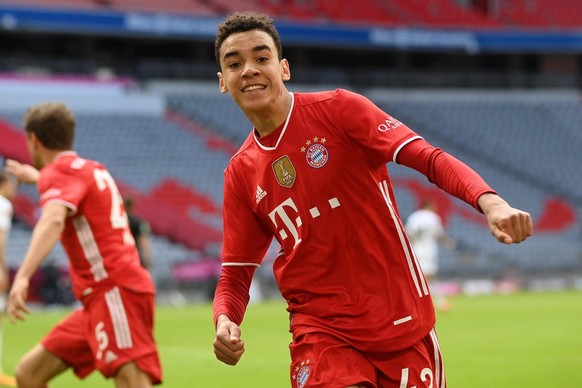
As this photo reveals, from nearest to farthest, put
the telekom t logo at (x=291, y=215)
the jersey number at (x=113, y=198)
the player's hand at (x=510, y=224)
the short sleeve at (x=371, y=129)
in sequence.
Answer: the player's hand at (x=510, y=224)
the short sleeve at (x=371, y=129)
the telekom t logo at (x=291, y=215)
the jersey number at (x=113, y=198)

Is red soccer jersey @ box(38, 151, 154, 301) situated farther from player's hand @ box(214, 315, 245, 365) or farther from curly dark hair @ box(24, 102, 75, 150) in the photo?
player's hand @ box(214, 315, 245, 365)

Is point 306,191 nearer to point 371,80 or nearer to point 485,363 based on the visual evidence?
Result: point 485,363

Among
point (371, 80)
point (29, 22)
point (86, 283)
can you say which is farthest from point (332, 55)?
point (86, 283)

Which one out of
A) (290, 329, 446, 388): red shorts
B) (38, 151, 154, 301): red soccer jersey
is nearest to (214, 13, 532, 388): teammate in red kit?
(290, 329, 446, 388): red shorts

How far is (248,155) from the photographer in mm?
4941

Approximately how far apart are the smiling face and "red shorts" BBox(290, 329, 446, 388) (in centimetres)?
105

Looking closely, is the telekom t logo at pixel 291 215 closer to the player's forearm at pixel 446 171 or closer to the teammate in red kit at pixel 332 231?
the teammate in red kit at pixel 332 231

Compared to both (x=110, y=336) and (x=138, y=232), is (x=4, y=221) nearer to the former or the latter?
(x=138, y=232)

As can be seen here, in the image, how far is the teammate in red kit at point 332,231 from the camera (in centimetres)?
462

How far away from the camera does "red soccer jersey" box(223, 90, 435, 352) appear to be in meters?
4.65

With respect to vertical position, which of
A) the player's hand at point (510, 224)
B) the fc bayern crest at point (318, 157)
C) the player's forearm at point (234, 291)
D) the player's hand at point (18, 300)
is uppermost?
the fc bayern crest at point (318, 157)

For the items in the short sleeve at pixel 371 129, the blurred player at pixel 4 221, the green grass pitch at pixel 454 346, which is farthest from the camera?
the green grass pitch at pixel 454 346

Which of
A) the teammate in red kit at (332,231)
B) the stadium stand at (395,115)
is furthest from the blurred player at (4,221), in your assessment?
the stadium stand at (395,115)

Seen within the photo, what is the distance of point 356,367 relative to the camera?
459 cm
